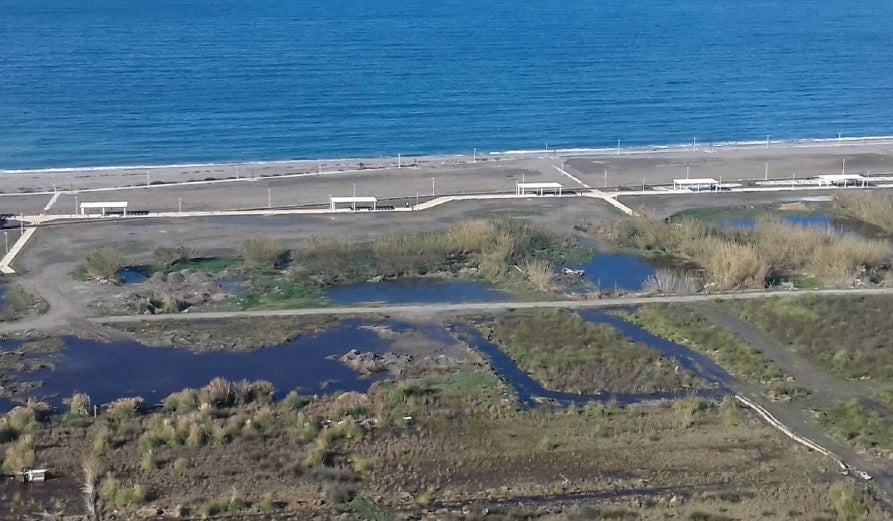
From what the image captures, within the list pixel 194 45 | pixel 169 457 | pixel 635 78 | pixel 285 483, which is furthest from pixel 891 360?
pixel 194 45

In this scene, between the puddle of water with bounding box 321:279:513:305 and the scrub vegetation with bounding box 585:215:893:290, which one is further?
the scrub vegetation with bounding box 585:215:893:290

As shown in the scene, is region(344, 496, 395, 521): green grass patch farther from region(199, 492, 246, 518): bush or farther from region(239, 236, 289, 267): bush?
region(239, 236, 289, 267): bush

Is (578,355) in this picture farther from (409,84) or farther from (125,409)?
(409,84)

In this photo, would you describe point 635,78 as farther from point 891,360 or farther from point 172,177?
point 891,360

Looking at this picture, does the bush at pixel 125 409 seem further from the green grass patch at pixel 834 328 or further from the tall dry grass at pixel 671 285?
the green grass patch at pixel 834 328

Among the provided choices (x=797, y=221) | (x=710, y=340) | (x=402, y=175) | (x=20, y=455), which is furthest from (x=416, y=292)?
(x=402, y=175)

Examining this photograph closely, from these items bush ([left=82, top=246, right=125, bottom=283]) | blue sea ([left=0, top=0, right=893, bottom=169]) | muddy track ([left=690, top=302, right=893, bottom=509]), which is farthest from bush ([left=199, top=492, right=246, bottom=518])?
blue sea ([left=0, top=0, right=893, bottom=169])

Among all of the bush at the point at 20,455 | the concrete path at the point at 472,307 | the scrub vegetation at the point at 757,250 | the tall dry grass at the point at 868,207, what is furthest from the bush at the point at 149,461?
the tall dry grass at the point at 868,207
